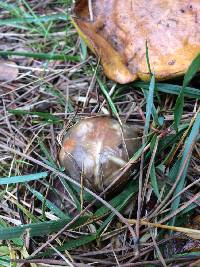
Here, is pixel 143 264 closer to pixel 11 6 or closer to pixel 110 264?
pixel 110 264

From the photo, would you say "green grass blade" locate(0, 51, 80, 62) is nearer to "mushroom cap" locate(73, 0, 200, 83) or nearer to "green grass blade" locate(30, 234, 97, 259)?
"mushroom cap" locate(73, 0, 200, 83)

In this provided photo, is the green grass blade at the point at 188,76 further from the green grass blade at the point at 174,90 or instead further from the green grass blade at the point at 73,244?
the green grass blade at the point at 73,244

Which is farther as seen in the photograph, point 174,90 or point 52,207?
point 174,90

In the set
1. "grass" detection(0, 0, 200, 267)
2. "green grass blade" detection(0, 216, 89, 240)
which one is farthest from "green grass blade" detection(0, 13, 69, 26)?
"green grass blade" detection(0, 216, 89, 240)

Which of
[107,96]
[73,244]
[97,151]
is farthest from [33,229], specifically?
[107,96]

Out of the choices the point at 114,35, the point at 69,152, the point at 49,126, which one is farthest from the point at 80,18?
the point at 69,152

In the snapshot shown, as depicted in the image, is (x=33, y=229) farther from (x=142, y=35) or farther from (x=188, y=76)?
(x=142, y=35)

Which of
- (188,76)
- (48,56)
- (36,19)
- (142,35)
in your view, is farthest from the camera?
(36,19)
